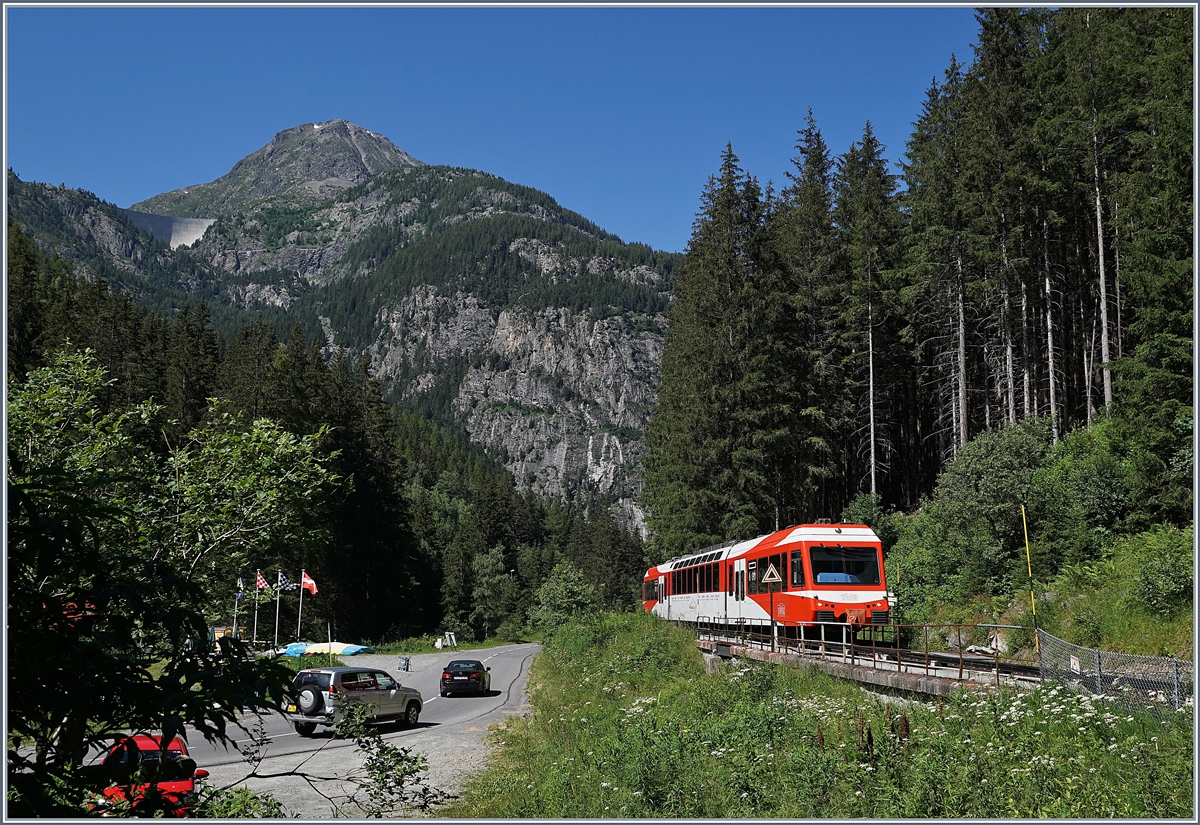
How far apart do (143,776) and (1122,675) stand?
12.5 metres

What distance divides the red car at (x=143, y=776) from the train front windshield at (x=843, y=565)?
1985 cm

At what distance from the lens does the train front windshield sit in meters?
22.7

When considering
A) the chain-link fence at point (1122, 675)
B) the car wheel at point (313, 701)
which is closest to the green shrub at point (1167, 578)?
the chain-link fence at point (1122, 675)

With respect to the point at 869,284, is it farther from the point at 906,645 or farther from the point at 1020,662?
the point at 1020,662

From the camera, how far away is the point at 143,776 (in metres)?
3.86

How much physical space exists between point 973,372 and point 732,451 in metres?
17.7

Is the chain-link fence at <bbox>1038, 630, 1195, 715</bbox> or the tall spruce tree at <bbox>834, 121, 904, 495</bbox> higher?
the tall spruce tree at <bbox>834, 121, 904, 495</bbox>

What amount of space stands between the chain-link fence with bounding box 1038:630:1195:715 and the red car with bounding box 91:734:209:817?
10.8m

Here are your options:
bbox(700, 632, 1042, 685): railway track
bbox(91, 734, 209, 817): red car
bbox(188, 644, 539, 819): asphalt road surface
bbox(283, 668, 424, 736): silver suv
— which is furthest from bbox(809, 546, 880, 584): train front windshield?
bbox(91, 734, 209, 817): red car

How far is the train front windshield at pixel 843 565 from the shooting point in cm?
2269

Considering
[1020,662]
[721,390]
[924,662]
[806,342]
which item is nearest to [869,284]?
[806,342]

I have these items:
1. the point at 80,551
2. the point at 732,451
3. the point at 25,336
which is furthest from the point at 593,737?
the point at 25,336

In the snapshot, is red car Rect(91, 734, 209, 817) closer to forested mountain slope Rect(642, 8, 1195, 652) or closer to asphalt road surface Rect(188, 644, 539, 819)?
asphalt road surface Rect(188, 644, 539, 819)

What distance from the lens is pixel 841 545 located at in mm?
22828
